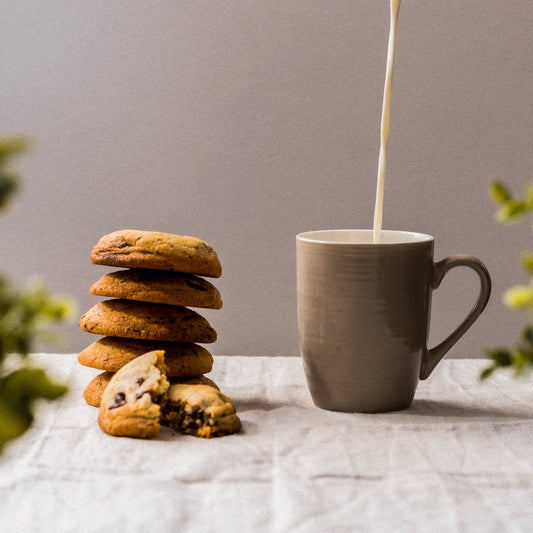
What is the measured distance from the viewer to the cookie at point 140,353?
3.02ft

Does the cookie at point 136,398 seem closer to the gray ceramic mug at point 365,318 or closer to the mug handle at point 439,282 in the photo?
the gray ceramic mug at point 365,318

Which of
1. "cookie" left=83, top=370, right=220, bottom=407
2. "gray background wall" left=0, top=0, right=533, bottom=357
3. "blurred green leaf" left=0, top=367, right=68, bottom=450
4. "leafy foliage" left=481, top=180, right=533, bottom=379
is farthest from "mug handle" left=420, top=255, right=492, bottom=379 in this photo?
"blurred green leaf" left=0, top=367, right=68, bottom=450

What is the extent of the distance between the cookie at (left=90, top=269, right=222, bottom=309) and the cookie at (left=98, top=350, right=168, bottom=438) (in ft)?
0.24

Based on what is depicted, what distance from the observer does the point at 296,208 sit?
4.49 ft

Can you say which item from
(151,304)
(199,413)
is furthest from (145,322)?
(199,413)

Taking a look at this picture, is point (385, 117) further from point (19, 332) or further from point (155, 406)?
point (19, 332)

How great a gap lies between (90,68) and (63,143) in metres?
0.15

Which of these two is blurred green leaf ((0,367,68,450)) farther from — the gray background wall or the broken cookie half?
the gray background wall

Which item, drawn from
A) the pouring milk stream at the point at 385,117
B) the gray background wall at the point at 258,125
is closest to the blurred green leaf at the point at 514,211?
the pouring milk stream at the point at 385,117

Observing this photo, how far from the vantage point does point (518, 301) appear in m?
0.20

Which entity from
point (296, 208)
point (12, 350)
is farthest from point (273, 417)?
point (12, 350)

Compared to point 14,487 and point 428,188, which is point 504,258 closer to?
→ point 428,188

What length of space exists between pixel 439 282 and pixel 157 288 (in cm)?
38

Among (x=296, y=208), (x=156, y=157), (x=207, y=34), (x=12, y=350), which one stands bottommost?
(x=296, y=208)
